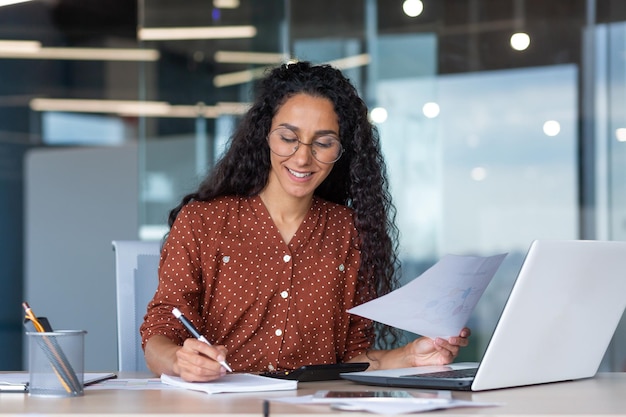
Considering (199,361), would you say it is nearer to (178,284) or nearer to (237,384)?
(237,384)

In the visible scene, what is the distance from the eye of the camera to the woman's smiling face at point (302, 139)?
2.29 meters

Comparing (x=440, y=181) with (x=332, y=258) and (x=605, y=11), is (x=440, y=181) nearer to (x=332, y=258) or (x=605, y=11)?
(x=605, y=11)

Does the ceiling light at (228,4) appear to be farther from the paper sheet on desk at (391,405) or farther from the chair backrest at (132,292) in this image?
the paper sheet on desk at (391,405)

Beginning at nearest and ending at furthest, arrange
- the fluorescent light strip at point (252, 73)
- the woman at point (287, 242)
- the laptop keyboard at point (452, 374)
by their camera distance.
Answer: the laptop keyboard at point (452, 374) → the woman at point (287, 242) → the fluorescent light strip at point (252, 73)

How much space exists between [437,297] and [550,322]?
0.73ft

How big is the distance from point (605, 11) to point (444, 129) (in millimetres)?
955

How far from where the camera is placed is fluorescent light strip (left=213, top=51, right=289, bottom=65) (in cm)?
496

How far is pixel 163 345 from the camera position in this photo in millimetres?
1992

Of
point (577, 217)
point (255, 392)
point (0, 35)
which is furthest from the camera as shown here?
point (0, 35)

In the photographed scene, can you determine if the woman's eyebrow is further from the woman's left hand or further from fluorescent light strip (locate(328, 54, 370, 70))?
fluorescent light strip (locate(328, 54, 370, 70))

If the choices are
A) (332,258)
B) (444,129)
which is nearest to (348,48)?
(444,129)

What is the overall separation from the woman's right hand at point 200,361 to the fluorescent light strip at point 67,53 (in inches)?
158

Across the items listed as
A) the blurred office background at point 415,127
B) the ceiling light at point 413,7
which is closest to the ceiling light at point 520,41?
the blurred office background at point 415,127

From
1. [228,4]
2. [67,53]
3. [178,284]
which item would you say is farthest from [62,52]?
[178,284]
